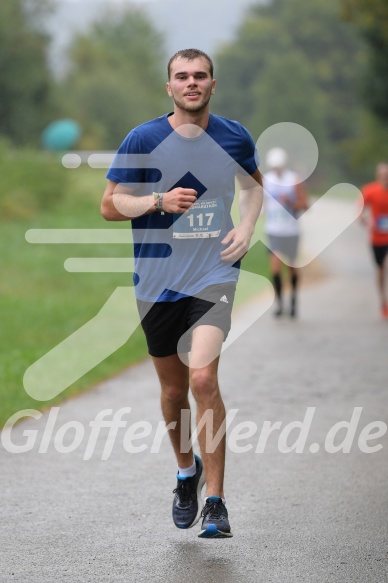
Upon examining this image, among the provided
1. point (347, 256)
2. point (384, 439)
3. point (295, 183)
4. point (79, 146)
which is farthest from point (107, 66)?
point (384, 439)

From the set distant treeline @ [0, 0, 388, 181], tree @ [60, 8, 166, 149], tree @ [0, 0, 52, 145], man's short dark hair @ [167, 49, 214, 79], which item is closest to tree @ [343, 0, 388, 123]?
distant treeline @ [0, 0, 388, 181]

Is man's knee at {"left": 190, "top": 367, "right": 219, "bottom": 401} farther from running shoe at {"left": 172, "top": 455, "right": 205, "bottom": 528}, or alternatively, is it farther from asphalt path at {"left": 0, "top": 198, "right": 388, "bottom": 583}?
asphalt path at {"left": 0, "top": 198, "right": 388, "bottom": 583}

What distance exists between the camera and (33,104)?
7650cm

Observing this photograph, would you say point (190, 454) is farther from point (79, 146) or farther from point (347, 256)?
point (79, 146)

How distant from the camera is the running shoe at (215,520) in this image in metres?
5.51

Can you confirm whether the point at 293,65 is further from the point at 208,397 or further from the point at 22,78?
the point at 208,397

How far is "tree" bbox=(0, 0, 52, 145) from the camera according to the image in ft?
233

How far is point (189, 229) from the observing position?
5.79 metres

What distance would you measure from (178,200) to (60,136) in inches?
2800

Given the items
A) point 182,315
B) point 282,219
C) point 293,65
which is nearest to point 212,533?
point 182,315

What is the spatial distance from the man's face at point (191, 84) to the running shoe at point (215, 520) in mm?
1753

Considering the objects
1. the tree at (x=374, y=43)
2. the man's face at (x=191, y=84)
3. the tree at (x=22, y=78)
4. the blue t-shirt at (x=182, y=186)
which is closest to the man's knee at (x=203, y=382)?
the blue t-shirt at (x=182, y=186)

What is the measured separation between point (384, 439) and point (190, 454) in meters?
2.39

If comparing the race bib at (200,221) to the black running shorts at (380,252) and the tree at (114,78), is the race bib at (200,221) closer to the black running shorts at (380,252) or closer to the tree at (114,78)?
the black running shorts at (380,252)
